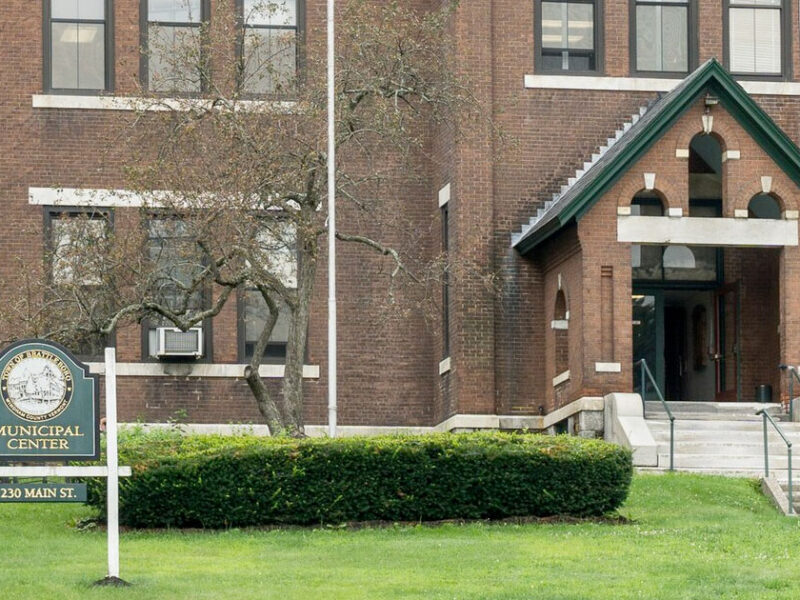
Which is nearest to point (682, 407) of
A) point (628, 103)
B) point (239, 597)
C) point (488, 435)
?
point (628, 103)

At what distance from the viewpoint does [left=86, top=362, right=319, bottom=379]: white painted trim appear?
107 feet

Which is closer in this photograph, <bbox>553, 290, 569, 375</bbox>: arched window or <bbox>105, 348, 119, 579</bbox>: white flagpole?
<bbox>105, 348, 119, 579</bbox>: white flagpole

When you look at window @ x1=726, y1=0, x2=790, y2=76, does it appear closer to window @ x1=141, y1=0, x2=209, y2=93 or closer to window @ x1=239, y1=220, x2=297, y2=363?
window @ x1=239, y1=220, x2=297, y2=363

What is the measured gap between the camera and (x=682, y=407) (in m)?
31.4

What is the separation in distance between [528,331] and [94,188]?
24.7ft

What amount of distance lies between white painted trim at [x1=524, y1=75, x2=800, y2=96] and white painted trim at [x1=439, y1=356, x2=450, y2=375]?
188 inches

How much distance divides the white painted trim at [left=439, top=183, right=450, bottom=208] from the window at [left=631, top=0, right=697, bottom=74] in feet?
12.9

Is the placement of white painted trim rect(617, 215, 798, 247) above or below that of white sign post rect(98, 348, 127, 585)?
above

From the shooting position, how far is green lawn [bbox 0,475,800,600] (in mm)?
18078

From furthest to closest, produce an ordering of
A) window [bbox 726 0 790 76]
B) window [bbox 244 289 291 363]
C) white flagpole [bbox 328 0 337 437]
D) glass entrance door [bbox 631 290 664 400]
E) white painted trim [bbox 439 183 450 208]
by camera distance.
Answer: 1. window [bbox 726 0 790 76]
2. glass entrance door [bbox 631 290 664 400]
3. white painted trim [bbox 439 183 450 208]
4. window [bbox 244 289 291 363]
5. white flagpole [bbox 328 0 337 437]

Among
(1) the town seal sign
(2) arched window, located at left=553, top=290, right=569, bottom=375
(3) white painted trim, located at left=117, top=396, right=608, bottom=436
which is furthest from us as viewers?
(2) arched window, located at left=553, top=290, right=569, bottom=375

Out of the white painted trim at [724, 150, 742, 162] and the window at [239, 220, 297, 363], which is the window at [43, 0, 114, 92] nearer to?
the window at [239, 220, 297, 363]

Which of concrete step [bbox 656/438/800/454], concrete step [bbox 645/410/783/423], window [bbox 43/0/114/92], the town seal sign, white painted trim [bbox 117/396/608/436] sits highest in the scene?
window [bbox 43/0/114/92]

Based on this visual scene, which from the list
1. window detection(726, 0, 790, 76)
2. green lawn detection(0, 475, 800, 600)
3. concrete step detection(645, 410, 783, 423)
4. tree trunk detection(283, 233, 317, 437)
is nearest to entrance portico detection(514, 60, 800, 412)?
concrete step detection(645, 410, 783, 423)
